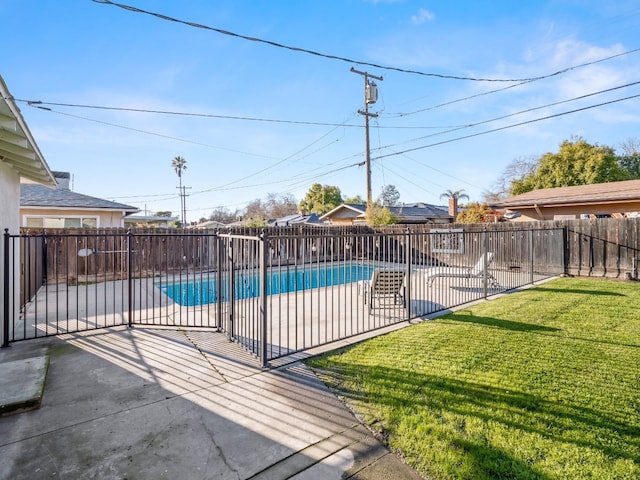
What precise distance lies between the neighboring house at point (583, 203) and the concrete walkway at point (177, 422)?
46.9ft

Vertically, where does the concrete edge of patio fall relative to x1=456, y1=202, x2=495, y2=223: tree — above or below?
below

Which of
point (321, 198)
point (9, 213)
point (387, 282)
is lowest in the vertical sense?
point (387, 282)

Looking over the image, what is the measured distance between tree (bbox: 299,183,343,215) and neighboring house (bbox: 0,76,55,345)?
3630 cm

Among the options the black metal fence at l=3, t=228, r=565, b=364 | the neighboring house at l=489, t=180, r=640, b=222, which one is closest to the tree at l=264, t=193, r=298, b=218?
the neighboring house at l=489, t=180, r=640, b=222

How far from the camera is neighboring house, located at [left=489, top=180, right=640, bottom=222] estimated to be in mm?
12266

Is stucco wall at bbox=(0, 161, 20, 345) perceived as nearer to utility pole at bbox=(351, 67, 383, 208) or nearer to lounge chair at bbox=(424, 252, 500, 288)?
lounge chair at bbox=(424, 252, 500, 288)

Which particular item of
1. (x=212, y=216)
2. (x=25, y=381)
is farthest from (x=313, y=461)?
(x=212, y=216)

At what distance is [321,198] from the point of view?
143ft

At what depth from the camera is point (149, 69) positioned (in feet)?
36.1

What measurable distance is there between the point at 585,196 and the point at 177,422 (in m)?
16.1

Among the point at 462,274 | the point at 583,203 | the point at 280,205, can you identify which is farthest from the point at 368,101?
the point at 280,205

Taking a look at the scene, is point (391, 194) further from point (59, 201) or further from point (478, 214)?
point (59, 201)

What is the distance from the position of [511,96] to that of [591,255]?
667 centimetres

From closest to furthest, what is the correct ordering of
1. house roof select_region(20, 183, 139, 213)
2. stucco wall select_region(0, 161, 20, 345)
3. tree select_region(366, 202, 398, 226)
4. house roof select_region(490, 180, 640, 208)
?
stucco wall select_region(0, 161, 20, 345)
house roof select_region(490, 180, 640, 208)
house roof select_region(20, 183, 139, 213)
tree select_region(366, 202, 398, 226)
